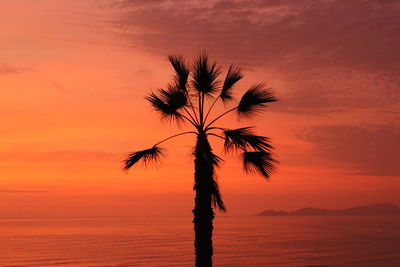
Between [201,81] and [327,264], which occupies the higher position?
[201,81]

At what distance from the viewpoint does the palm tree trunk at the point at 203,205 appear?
14617mm

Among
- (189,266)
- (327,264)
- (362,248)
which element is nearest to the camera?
(189,266)

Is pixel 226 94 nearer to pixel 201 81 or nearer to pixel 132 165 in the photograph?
pixel 201 81

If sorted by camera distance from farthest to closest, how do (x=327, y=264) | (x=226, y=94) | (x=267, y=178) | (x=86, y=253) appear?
(x=86, y=253)
(x=327, y=264)
(x=226, y=94)
(x=267, y=178)

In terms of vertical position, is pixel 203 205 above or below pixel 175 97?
below

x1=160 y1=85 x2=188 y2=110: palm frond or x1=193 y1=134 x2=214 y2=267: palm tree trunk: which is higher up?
x1=160 y1=85 x2=188 y2=110: palm frond

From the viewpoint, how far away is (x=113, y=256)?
245 feet

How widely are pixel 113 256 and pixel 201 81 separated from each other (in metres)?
63.5

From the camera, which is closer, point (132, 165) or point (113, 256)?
point (132, 165)

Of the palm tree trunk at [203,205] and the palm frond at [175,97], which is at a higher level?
the palm frond at [175,97]

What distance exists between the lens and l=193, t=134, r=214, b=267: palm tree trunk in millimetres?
14617

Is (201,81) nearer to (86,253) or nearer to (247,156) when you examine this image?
(247,156)

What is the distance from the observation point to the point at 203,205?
1476 cm

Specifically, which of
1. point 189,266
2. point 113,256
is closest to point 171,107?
point 189,266
